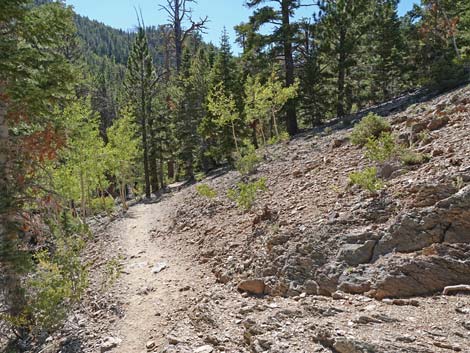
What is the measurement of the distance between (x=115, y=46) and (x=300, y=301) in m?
171

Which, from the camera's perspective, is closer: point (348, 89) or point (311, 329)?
point (311, 329)

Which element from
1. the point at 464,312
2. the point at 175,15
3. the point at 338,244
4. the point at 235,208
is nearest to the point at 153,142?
the point at 175,15

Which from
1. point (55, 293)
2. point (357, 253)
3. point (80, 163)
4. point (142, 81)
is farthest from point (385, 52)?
point (55, 293)

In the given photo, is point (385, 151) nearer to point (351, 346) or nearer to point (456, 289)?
point (456, 289)

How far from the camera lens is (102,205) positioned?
23.9m

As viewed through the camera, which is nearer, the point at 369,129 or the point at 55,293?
the point at 55,293

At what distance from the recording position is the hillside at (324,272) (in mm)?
4535

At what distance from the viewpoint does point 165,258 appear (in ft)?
35.3

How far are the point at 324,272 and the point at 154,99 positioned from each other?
1066 inches

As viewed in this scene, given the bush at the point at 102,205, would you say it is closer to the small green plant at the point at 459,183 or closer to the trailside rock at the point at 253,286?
the trailside rock at the point at 253,286

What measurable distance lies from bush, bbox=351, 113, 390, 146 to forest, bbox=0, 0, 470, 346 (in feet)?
19.3

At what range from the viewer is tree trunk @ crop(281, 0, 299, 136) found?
1870 centimetres

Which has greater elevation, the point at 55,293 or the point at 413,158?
the point at 413,158

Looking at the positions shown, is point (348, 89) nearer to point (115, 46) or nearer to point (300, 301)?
point (300, 301)
